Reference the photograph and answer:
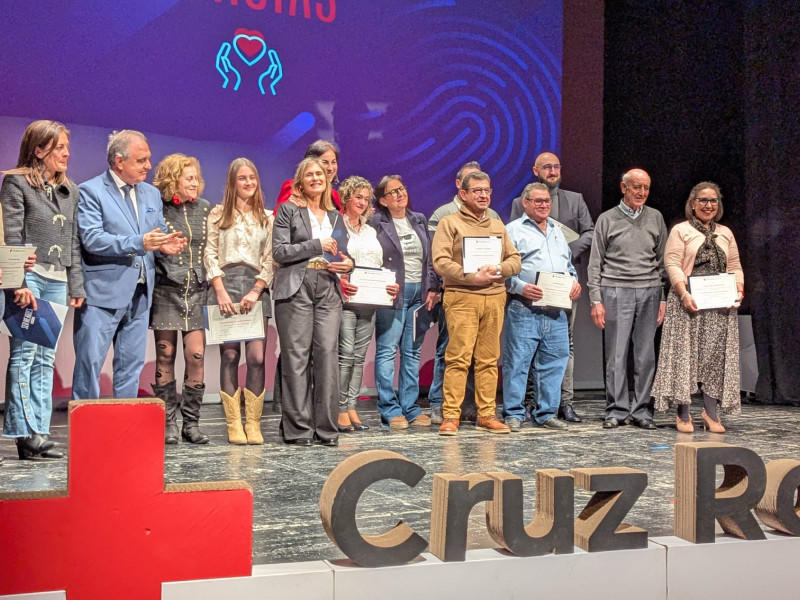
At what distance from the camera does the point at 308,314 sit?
4742 millimetres

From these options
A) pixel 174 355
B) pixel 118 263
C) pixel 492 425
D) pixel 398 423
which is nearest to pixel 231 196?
pixel 118 263

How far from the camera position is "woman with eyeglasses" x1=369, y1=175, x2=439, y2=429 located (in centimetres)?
555

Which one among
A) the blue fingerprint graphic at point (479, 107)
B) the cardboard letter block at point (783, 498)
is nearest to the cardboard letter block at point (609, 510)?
the cardboard letter block at point (783, 498)

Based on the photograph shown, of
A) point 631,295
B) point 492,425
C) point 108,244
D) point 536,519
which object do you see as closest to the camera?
point 536,519

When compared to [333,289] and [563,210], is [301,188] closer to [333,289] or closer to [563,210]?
[333,289]

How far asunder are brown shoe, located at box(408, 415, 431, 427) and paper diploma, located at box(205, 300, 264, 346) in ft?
4.20

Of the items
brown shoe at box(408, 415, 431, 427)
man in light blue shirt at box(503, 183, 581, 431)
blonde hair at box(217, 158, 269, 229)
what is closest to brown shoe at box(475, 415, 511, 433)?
man in light blue shirt at box(503, 183, 581, 431)

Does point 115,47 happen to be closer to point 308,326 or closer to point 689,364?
point 308,326

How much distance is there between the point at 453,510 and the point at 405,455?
2.29m

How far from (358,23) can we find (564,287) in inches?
112

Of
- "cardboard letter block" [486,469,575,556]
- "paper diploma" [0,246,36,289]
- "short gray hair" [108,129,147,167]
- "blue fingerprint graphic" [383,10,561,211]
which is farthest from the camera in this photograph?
"blue fingerprint graphic" [383,10,561,211]

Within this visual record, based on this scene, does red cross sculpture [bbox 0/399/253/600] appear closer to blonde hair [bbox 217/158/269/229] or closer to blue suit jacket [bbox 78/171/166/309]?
blue suit jacket [bbox 78/171/166/309]

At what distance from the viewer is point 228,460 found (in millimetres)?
4184

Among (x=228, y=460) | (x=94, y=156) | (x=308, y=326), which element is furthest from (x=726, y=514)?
(x=94, y=156)
